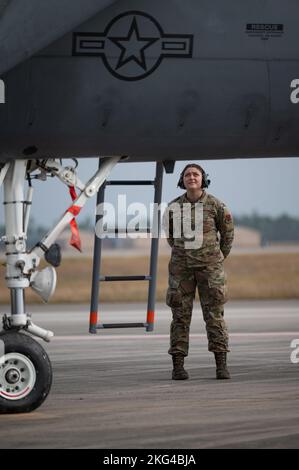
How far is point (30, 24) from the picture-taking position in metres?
8.95

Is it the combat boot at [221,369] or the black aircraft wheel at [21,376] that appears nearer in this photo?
the black aircraft wheel at [21,376]

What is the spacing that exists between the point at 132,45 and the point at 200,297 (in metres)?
3.24

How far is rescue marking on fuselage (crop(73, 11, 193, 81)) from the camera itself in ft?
31.1

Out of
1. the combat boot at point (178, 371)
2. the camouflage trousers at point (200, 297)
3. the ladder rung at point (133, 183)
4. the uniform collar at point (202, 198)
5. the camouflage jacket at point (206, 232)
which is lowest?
the combat boot at point (178, 371)

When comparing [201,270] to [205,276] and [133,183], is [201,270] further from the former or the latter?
[133,183]

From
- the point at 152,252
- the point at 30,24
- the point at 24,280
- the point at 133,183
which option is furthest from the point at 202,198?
the point at 30,24

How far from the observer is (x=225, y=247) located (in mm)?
11781

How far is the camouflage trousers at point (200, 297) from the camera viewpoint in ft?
38.3

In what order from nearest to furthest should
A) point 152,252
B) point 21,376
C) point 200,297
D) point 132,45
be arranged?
point 21,376, point 132,45, point 200,297, point 152,252

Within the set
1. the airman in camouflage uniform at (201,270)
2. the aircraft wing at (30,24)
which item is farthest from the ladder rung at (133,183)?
the aircraft wing at (30,24)

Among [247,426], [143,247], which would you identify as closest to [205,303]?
[247,426]

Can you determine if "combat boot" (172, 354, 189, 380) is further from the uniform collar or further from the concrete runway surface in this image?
the uniform collar

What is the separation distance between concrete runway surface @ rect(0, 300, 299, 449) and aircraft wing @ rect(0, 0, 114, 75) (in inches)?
112

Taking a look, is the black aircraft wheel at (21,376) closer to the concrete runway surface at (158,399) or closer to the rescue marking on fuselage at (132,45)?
the concrete runway surface at (158,399)
